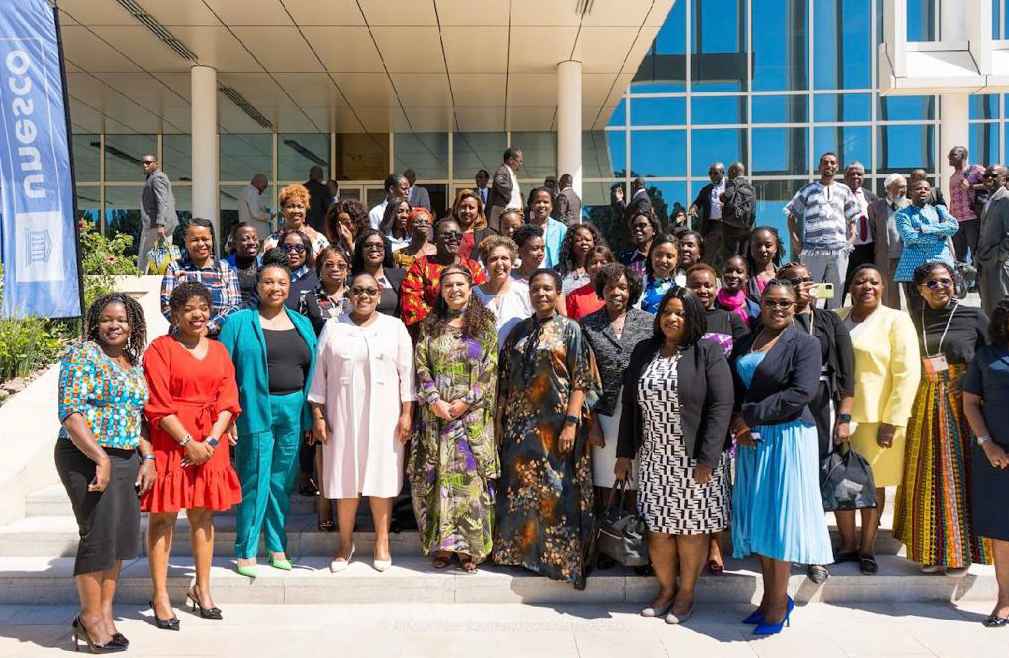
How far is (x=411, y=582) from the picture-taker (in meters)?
5.18

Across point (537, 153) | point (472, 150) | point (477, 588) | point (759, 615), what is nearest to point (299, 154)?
point (472, 150)

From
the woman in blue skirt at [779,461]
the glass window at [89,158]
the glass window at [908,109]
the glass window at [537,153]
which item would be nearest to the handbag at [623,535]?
the woman in blue skirt at [779,461]

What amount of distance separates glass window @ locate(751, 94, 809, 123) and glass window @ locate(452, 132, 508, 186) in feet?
18.4

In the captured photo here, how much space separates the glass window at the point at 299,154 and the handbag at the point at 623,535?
1573 cm

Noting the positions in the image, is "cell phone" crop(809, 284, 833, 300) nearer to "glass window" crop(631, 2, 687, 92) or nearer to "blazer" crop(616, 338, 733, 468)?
"blazer" crop(616, 338, 733, 468)

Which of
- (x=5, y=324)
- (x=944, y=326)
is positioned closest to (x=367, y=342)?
(x=944, y=326)

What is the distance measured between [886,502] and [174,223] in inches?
387

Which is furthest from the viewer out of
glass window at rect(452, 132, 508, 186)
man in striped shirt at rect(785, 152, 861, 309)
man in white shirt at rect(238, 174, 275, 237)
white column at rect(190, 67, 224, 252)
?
glass window at rect(452, 132, 508, 186)

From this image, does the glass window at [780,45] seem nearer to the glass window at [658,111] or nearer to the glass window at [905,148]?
the glass window at [658,111]

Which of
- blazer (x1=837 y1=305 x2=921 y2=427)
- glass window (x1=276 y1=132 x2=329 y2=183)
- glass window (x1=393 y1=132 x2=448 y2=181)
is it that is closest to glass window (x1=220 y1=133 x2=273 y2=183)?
glass window (x1=276 y1=132 x2=329 y2=183)

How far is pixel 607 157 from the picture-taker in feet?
61.3

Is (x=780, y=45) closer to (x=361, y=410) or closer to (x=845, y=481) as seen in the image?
(x=845, y=481)

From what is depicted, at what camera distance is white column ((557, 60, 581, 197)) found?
14.0 meters

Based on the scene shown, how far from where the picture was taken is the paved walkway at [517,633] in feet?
14.5
